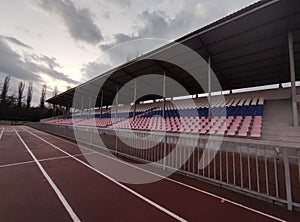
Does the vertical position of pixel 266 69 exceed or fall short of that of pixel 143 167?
it exceeds it

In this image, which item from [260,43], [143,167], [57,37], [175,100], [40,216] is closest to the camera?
[40,216]

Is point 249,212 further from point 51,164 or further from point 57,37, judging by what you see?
point 57,37

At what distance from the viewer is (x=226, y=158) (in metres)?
3.76

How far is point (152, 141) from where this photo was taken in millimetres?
5301

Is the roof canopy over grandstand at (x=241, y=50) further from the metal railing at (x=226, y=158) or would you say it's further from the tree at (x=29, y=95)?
the tree at (x=29, y=95)

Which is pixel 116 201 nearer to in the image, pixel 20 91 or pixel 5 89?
pixel 5 89

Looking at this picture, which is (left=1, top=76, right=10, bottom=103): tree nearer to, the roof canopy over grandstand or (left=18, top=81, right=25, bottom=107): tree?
(left=18, top=81, right=25, bottom=107): tree

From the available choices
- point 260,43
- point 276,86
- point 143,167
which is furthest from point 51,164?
point 276,86

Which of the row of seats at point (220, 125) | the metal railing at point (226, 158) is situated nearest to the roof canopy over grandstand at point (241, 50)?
the row of seats at point (220, 125)

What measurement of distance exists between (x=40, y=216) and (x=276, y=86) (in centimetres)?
1435

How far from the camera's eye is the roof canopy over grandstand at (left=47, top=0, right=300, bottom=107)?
5184mm

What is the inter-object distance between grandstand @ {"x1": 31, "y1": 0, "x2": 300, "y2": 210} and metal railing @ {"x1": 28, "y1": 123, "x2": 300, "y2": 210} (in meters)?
0.02

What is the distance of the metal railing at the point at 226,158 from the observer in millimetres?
2924

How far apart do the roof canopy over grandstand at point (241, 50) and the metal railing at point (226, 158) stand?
4398 millimetres
